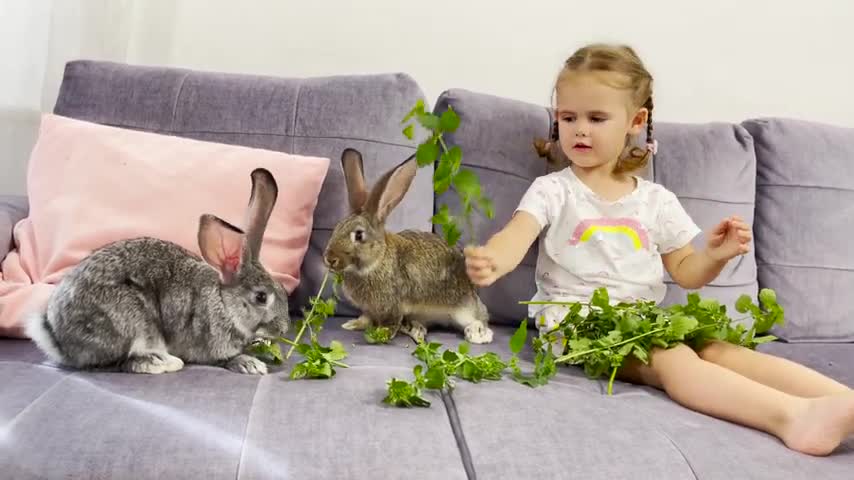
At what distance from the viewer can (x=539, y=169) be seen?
5.74 ft

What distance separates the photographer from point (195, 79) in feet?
5.50

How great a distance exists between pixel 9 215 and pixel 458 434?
959mm

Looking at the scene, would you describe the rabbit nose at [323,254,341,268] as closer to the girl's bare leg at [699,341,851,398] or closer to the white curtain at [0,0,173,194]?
the girl's bare leg at [699,341,851,398]

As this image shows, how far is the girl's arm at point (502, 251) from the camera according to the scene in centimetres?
137

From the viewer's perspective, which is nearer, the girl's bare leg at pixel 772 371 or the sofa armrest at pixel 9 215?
the girl's bare leg at pixel 772 371

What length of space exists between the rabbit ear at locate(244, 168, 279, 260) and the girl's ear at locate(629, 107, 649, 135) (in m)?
0.75

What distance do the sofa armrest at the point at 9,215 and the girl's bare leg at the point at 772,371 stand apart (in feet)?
4.07

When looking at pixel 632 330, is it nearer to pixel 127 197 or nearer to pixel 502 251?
pixel 502 251

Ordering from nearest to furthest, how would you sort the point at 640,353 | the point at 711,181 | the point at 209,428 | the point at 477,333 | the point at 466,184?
the point at 209,428
the point at 466,184
the point at 640,353
the point at 477,333
the point at 711,181

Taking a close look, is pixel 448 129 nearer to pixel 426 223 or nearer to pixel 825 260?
pixel 426 223

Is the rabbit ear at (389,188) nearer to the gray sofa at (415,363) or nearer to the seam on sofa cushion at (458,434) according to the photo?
the gray sofa at (415,363)

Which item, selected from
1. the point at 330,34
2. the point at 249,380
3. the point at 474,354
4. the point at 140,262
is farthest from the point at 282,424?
the point at 330,34

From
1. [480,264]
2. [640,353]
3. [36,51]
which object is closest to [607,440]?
[640,353]

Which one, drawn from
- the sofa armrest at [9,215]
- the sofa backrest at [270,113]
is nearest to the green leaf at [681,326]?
the sofa backrest at [270,113]
